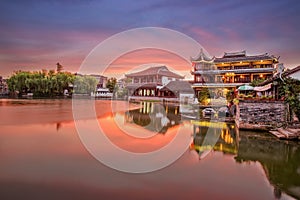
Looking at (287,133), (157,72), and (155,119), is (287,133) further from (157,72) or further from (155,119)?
(157,72)

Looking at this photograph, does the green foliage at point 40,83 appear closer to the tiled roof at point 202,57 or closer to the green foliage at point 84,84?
the green foliage at point 84,84

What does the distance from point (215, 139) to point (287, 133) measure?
3.00 m

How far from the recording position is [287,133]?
1052 cm

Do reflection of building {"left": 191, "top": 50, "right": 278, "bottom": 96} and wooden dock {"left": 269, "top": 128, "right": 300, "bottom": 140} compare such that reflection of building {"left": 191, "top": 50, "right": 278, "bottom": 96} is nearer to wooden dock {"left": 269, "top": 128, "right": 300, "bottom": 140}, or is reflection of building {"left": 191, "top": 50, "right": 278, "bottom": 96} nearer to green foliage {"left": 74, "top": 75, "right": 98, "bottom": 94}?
wooden dock {"left": 269, "top": 128, "right": 300, "bottom": 140}

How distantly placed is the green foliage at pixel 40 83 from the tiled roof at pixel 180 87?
67.9ft

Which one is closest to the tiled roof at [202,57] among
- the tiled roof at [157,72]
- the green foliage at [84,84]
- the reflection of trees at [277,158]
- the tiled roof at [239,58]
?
the tiled roof at [239,58]

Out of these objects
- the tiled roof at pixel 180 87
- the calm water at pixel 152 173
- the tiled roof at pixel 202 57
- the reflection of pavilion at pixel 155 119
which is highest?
the tiled roof at pixel 202 57

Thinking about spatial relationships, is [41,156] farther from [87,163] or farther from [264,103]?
[264,103]

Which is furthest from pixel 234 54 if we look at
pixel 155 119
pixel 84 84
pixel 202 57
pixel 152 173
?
pixel 152 173

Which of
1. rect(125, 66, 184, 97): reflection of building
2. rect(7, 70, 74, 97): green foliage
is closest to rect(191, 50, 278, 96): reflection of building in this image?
rect(125, 66, 184, 97): reflection of building

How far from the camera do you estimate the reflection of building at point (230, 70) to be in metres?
28.3

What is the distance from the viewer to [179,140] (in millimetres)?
10289

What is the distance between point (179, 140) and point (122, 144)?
2.41m

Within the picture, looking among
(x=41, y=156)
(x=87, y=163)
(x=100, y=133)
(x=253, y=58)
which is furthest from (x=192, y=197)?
(x=253, y=58)
